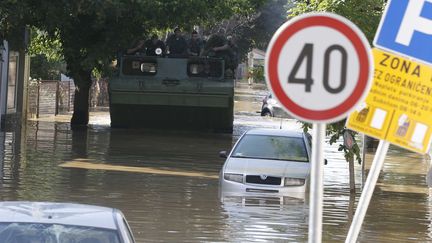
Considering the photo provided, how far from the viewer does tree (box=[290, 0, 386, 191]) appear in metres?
18.1

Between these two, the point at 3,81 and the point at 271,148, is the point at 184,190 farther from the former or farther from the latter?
the point at 3,81

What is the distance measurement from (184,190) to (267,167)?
1.74 meters

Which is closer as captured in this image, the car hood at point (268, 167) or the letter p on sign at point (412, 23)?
the letter p on sign at point (412, 23)

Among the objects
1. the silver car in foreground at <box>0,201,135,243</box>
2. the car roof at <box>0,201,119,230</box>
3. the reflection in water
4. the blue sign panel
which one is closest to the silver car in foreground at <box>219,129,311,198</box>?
the reflection in water

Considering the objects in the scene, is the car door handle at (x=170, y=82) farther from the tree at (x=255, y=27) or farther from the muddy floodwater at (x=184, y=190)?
the tree at (x=255, y=27)

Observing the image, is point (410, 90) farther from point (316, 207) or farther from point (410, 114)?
point (316, 207)

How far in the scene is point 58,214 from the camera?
24.6 feet

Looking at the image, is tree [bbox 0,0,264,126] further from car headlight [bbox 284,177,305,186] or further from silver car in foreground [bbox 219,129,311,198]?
car headlight [bbox 284,177,305,186]

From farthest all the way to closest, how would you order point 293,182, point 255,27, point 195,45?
1. point 255,27
2. point 195,45
3. point 293,182

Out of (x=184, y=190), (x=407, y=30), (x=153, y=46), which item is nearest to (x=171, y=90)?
(x=153, y=46)

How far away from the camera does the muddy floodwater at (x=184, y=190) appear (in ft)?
46.9

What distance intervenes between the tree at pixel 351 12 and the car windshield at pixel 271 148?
0.40 m

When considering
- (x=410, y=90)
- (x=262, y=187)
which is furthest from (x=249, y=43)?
(x=410, y=90)

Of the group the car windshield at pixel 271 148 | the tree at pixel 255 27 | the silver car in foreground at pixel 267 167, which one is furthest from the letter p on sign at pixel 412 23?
the tree at pixel 255 27
